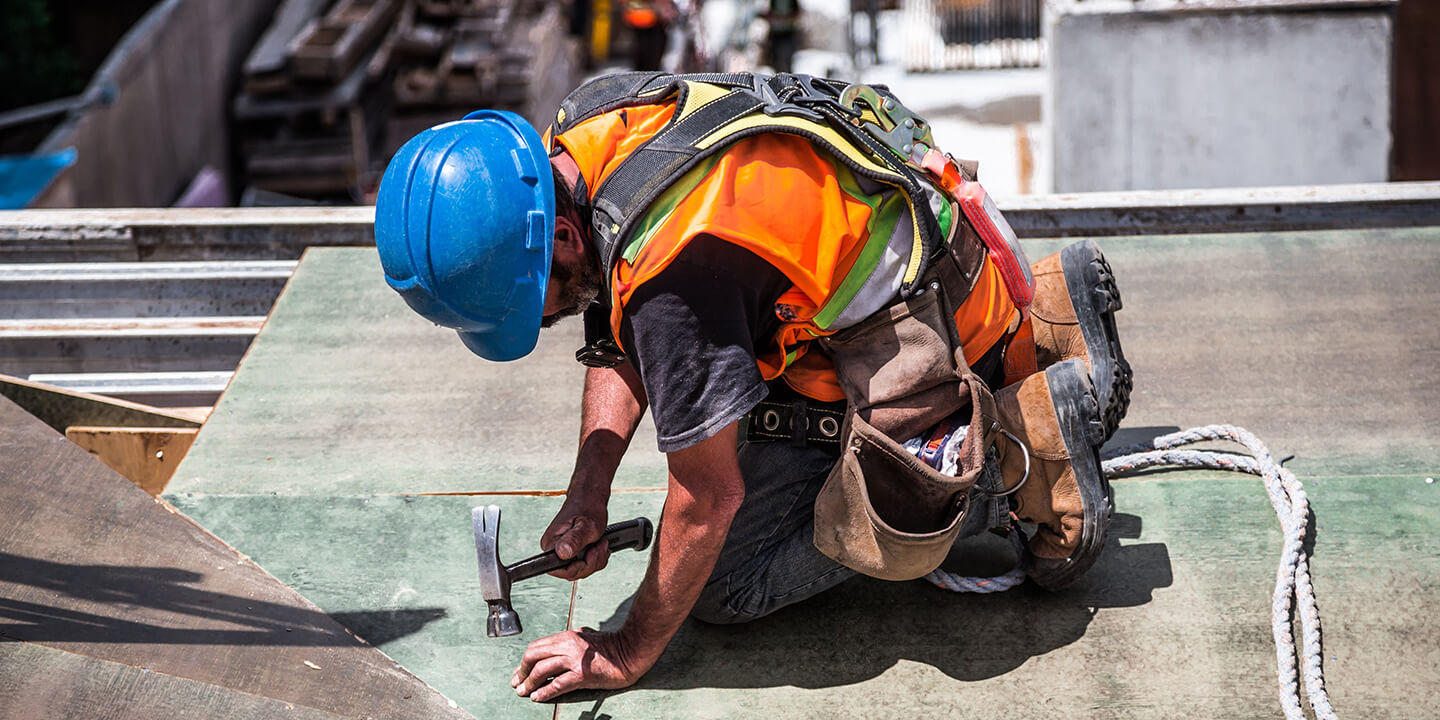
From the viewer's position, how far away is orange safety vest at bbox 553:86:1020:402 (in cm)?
215

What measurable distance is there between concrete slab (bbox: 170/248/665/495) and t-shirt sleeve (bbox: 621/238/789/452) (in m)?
1.10

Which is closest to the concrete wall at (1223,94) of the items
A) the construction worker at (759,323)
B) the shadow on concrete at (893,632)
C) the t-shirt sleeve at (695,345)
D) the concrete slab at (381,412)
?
the concrete slab at (381,412)

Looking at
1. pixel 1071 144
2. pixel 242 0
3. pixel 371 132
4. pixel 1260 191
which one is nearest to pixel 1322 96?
pixel 1071 144

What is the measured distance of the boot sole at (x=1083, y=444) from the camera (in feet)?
8.53

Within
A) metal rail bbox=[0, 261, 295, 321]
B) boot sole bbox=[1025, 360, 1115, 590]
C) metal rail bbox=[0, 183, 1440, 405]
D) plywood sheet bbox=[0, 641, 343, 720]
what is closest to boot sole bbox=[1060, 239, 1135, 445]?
boot sole bbox=[1025, 360, 1115, 590]

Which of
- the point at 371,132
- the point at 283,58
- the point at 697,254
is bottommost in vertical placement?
the point at 371,132

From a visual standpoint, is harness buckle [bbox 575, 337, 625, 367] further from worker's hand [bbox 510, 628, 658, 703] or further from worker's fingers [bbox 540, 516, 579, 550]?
worker's hand [bbox 510, 628, 658, 703]

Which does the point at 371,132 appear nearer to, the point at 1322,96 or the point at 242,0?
the point at 242,0

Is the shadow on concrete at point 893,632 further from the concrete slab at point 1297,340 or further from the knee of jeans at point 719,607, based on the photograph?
the concrete slab at point 1297,340

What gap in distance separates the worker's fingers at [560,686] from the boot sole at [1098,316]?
1.32 m

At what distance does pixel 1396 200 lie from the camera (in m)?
4.35

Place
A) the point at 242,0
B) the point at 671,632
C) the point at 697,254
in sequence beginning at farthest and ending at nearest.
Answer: the point at 242,0 → the point at 671,632 → the point at 697,254

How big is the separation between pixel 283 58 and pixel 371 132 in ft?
3.48

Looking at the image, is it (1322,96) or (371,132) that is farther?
(371,132)
